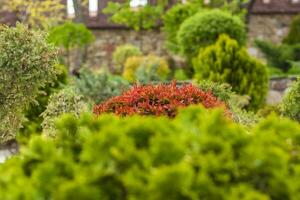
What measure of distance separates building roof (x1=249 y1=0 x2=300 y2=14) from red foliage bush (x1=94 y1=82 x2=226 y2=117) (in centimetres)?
1915

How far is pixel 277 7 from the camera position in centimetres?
2783

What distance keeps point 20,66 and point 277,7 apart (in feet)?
67.1

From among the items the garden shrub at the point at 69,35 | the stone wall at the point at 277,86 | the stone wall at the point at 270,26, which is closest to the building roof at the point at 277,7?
the stone wall at the point at 270,26

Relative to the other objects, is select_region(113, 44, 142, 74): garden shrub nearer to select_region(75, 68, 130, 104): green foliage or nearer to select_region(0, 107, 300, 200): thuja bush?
select_region(75, 68, 130, 104): green foliage

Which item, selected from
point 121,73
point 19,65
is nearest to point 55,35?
point 121,73

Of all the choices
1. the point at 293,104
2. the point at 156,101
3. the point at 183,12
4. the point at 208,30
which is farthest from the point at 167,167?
the point at 183,12

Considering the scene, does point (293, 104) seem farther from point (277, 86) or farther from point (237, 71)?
point (277, 86)

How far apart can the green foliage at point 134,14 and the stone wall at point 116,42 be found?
1.94 ft

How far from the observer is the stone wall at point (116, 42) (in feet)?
90.0

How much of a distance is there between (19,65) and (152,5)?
18.8m

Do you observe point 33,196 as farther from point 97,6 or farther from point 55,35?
point 97,6

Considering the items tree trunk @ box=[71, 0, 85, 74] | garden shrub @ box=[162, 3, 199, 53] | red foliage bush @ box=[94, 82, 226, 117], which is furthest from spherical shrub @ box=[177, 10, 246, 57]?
red foliage bush @ box=[94, 82, 226, 117]

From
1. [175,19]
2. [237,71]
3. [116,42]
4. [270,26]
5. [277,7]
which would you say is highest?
[237,71]

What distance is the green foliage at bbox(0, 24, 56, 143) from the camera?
28.7ft
